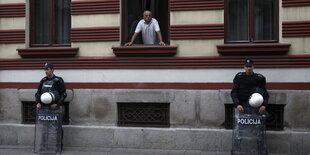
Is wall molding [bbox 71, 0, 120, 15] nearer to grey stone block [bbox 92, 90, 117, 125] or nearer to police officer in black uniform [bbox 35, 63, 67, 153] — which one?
police officer in black uniform [bbox 35, 63, 67, 153]

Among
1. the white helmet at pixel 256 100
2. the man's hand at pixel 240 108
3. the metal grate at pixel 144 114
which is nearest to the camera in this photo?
the white helmet at pixel 256 100

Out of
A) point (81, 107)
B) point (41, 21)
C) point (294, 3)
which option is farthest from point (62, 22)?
point (294, 3)

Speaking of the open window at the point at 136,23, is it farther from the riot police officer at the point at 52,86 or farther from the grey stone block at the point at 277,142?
the grey stone block at the point at 277,142

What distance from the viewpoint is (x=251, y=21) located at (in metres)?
8.88

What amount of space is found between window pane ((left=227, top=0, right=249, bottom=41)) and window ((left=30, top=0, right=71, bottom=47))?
14.9ft

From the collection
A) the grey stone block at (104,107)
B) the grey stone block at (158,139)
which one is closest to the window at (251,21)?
the grey stone block at (158,139)

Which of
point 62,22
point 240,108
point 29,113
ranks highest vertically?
point 62,22

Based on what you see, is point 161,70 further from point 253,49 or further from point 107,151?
point 107,151

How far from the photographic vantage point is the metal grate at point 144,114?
9086mm

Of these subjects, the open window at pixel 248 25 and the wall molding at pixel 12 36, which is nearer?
the open window at pixel 248 25

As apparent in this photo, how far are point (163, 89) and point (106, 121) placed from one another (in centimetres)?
177

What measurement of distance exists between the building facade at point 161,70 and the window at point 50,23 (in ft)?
0.16

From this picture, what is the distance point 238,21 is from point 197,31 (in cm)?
116

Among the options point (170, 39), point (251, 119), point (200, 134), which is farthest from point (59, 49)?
point (251, 119)
